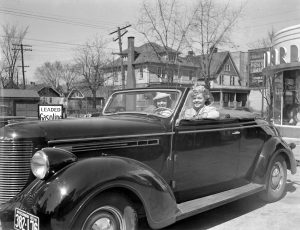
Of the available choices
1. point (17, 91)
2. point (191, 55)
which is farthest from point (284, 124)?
point (17, 91)

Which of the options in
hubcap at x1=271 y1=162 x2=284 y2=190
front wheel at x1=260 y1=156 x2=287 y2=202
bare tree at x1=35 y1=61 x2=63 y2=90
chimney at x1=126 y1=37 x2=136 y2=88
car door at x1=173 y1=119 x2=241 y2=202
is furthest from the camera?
bare tree at x1=35 y1=61 x2=63 y2=90

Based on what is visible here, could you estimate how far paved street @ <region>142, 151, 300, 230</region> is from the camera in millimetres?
4445

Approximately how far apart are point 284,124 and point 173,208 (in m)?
13.3

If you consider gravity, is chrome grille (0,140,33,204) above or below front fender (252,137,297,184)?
above

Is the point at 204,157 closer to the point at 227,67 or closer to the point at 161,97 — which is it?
the point at 161,97

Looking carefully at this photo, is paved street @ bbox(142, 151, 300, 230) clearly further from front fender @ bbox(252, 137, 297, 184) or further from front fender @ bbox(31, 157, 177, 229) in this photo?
front fender @ bbox(31, 157, 177, 229)

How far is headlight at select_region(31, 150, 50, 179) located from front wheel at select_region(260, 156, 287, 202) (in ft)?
11.1

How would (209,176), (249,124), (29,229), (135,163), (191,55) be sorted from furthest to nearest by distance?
(191,55)
(249,124)
(209,176)
(135,163)
(29,229)

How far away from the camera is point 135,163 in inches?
143

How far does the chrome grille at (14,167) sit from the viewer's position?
335cm

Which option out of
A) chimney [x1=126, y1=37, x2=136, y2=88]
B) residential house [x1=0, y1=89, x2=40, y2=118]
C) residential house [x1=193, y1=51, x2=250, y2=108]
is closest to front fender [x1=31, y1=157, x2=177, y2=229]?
chimney [x1=126, y1=37, x2=136, y2=88]

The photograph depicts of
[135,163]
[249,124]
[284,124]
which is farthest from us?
[284,124]

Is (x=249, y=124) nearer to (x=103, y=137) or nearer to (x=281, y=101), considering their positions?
(x=103, y=137)

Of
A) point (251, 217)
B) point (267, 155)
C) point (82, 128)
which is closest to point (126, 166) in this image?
point (82, 128)
